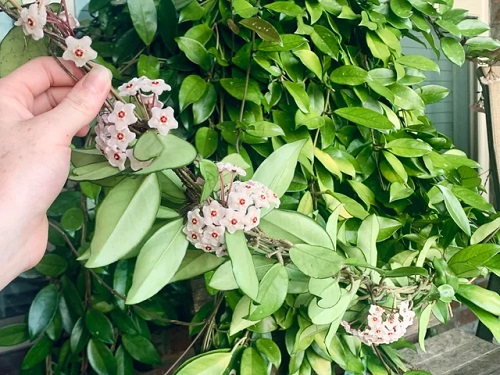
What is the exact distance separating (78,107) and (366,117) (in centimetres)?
58

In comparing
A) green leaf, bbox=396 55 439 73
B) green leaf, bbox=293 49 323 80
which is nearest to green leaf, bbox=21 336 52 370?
green leaf, bbox=293 49 323 80

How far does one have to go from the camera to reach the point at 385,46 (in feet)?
3.31

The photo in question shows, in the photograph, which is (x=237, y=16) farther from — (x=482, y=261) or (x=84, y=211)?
(x=482, y=261)

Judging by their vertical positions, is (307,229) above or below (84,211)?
above

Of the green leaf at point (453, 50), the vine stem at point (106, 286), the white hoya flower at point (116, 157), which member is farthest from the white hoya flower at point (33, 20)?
the green leaf at point (453, 50)

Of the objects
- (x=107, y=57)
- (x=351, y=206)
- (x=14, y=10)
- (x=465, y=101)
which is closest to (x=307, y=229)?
(x=351, y=206)

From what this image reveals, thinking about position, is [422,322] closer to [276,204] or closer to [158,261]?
[276,204]

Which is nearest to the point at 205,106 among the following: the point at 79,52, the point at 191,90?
the point at 191,90

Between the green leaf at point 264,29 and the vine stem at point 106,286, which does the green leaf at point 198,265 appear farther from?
the green leaf at point 264,29

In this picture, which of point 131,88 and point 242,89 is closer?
point 131,88

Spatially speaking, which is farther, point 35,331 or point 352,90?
point 352,90

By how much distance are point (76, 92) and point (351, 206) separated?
1.87ft

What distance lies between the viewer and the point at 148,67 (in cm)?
87

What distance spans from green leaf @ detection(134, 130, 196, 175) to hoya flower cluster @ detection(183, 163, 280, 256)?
0.07 m
